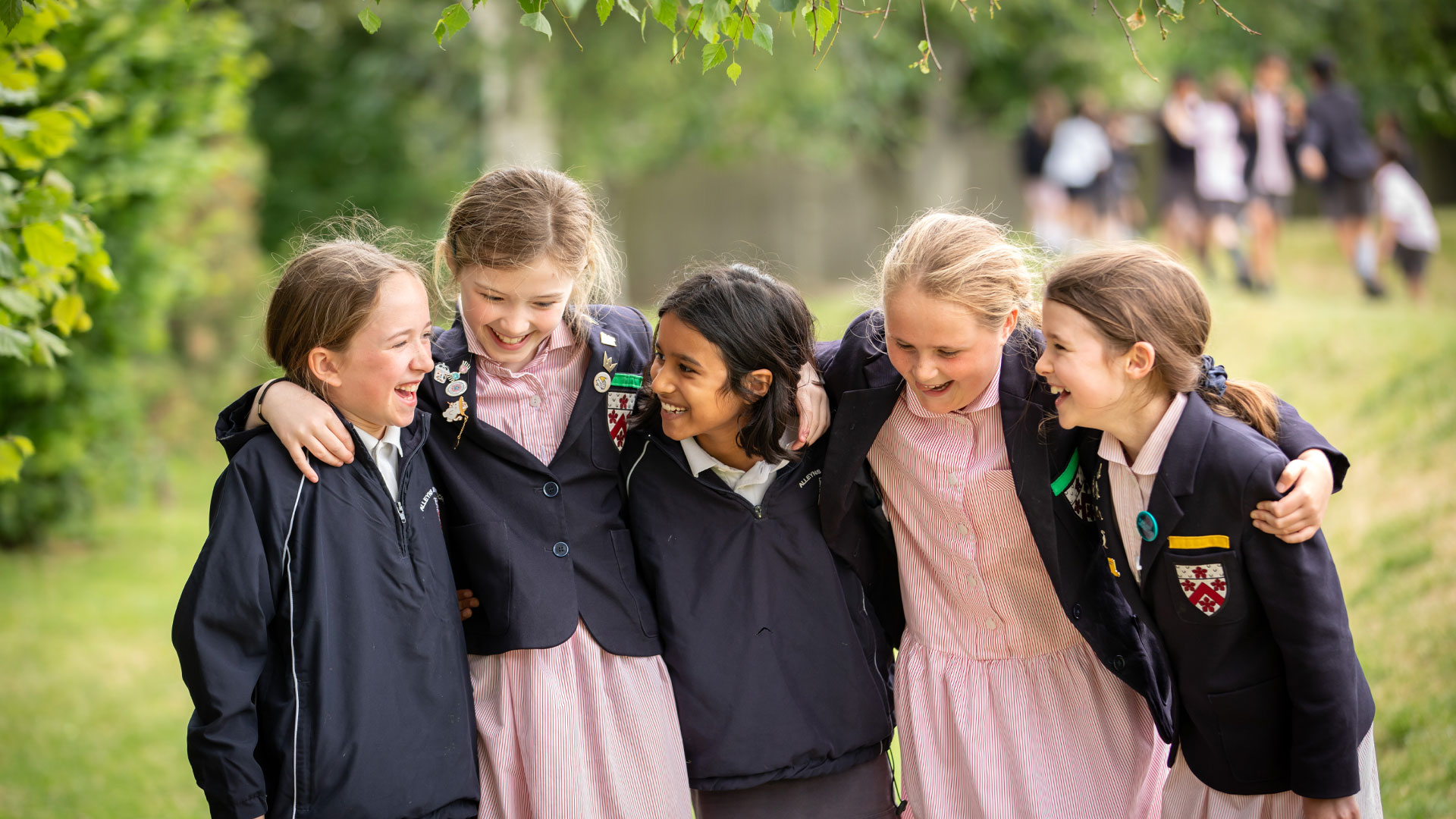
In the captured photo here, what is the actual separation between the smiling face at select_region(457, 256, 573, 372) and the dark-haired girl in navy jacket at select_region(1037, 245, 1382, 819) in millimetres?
1104

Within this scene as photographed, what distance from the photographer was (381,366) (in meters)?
2.55

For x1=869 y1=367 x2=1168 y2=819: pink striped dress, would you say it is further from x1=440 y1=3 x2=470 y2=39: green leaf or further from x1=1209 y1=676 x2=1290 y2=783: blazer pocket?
x1=440 y1=3 x2=470 y2=39: green leaf

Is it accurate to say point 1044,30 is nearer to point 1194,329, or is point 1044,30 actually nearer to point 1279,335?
point 1279,335

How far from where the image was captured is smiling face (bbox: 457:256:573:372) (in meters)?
2.73

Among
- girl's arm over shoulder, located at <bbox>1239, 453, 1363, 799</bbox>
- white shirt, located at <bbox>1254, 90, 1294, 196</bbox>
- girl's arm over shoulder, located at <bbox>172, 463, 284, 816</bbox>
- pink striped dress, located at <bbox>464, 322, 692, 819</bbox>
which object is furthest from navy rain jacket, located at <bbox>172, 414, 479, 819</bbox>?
white shirt, located at <bbox>1254, 90, 1294, 196</bbox>

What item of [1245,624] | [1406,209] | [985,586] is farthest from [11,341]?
[1406,209]

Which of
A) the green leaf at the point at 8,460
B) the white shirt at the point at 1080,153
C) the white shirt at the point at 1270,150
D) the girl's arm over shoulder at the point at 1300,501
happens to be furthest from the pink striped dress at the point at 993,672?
the white shirt at the point at 1080,153

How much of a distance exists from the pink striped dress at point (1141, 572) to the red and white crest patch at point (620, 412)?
1.09 metres

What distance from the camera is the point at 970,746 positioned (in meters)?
2.80

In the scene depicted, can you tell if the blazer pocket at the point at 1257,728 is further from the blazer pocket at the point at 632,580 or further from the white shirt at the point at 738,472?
the blazer pocket at the point at 632,580

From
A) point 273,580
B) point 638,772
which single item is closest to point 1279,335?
point 638,772

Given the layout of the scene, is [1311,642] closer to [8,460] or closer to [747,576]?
[747,576]

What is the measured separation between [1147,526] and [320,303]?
→ 5.86ft

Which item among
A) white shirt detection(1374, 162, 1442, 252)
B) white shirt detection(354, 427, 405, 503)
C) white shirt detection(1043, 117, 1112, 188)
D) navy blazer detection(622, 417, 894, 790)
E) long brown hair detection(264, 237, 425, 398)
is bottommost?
navy blazer detection(622, 417, 894, 790)
